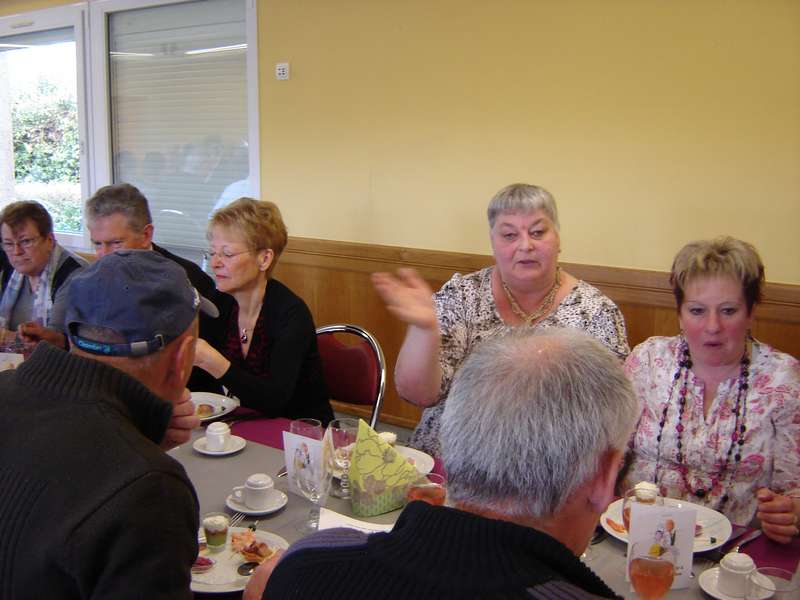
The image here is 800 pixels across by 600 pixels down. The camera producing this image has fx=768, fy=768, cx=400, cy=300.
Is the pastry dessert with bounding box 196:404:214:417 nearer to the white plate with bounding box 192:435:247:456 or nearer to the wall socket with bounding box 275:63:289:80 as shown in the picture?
the white plate with bounding box 192:435:247:456

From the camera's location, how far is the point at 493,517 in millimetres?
1021

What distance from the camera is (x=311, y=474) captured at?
171 cm

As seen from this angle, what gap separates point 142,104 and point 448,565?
4.96 m

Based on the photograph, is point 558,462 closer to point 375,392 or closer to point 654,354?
point 654,354

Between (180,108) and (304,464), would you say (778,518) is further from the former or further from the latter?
(180,108)

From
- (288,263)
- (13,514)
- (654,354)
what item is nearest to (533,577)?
(13,514)

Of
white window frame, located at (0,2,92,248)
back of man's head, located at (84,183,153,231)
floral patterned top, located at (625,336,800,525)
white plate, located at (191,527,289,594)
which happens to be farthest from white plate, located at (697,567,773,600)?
white window frame, located at (0,2,92,248)

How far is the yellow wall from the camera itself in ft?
10.3

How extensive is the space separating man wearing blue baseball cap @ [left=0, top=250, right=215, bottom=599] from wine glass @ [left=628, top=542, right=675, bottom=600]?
0.76 m

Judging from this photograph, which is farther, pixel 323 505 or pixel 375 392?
pixel 375 392

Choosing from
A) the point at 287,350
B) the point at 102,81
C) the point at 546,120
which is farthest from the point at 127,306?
the point at 102,81

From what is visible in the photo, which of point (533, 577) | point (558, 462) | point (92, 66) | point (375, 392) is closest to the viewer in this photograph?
point (533, 577)

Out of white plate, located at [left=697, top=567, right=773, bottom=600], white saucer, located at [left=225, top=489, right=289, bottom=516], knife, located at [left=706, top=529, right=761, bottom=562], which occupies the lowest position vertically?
knife, located at [left=706, top=529, right=761, bottom=562]

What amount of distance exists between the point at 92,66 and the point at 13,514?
494 centimetres
